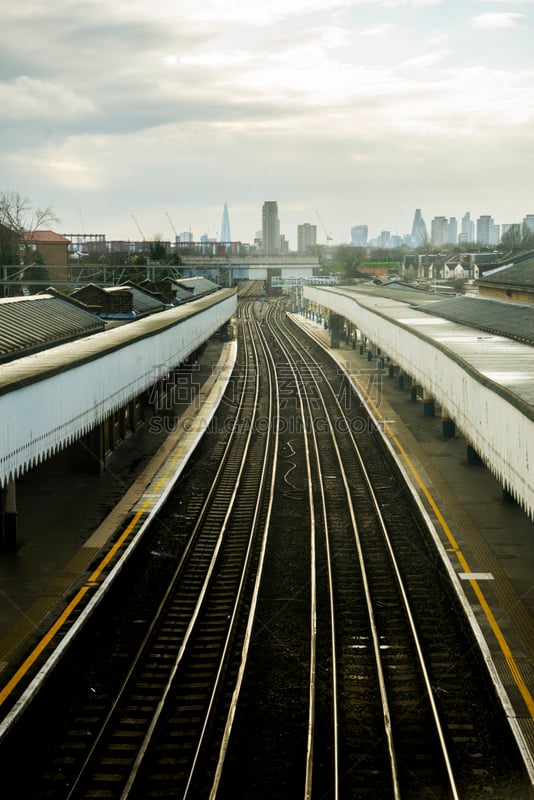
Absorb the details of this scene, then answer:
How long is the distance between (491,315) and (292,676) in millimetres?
24937

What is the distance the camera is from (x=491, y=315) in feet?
111

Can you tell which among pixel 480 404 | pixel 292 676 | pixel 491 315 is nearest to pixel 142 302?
pixel 491 315

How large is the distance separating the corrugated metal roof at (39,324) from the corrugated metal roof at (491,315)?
1313 centimetres

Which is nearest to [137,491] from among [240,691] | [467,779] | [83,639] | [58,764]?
[83,639]

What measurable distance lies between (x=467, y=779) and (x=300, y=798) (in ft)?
6.16

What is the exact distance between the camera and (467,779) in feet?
30.3

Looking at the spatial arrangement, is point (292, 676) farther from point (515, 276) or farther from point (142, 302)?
point (515, 276)

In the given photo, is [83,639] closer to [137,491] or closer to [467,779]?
[467,779]

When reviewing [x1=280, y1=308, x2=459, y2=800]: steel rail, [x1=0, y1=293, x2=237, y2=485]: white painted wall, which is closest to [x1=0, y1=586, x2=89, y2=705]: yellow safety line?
[x1=0, y1=293, x2=237, y2=485]: white painted wall

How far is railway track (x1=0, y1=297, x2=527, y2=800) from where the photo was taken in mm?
9281

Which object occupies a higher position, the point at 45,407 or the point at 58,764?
the point at 45,407

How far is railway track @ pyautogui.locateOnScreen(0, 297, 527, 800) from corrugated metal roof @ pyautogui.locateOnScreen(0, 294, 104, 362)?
17.1 feet

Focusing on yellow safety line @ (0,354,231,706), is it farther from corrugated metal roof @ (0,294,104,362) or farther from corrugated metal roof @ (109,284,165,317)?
corrugated metal roof @ (109,284,165,317)

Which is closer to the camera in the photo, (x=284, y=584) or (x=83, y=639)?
(x=83, y=639)
